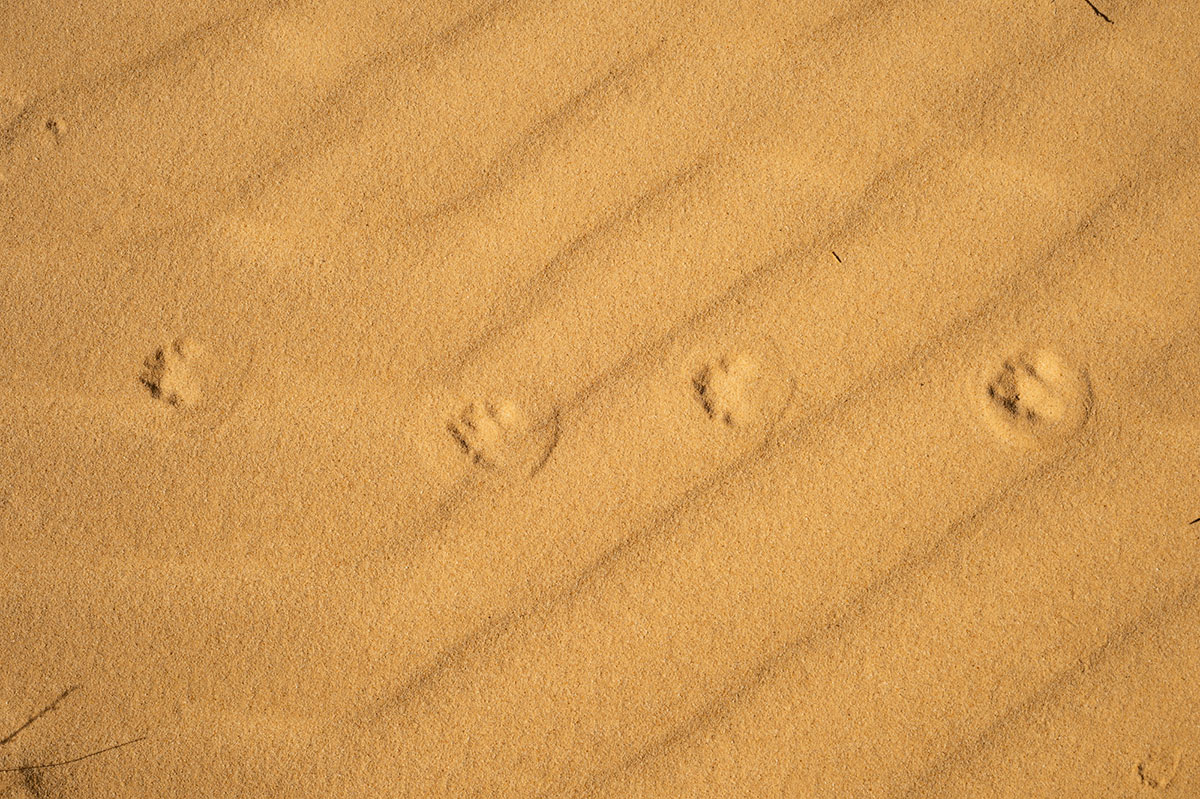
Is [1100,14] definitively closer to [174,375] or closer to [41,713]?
[174,375]

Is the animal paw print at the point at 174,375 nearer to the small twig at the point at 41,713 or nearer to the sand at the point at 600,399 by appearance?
the sand at the point at 600,399

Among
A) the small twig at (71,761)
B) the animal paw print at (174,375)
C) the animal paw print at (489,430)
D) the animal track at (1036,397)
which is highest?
the animal paw print at (174,375)

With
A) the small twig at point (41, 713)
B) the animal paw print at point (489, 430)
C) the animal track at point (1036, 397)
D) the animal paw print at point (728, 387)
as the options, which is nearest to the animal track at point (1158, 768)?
the animal track at point (1036, 397)

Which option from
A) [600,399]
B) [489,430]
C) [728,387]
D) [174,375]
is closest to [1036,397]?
[728,387]

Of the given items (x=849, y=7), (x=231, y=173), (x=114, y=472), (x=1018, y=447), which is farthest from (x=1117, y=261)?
(x=114, y=472)

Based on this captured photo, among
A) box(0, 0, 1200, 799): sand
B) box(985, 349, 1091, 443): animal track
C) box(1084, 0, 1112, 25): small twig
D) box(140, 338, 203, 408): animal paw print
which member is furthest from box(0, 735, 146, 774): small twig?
box(1084, 0, 1112, 25): small twig

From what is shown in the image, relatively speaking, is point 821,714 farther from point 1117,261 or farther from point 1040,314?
point 1117,261
